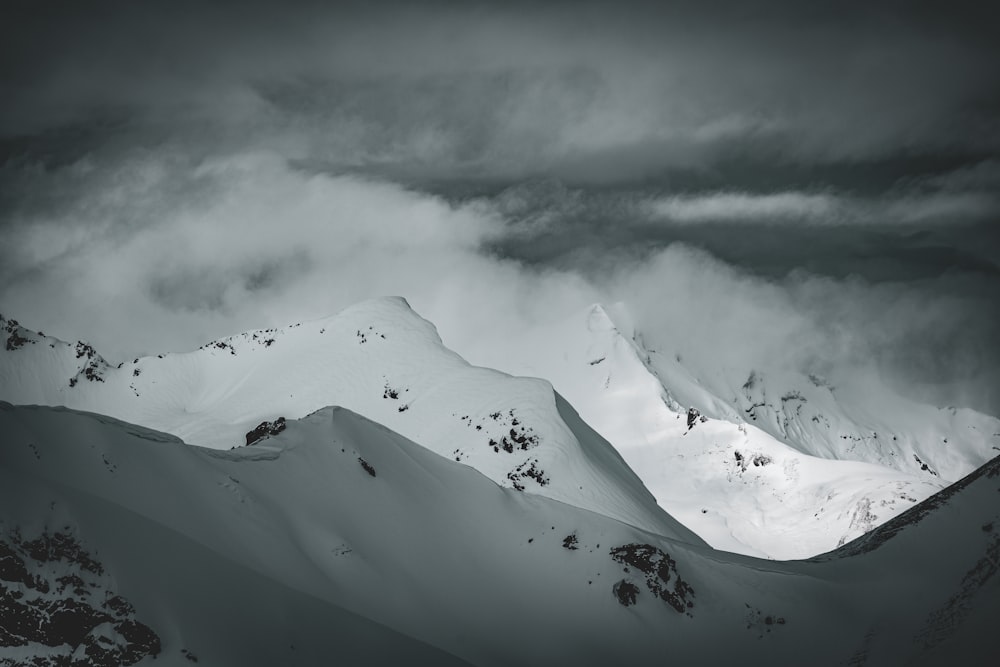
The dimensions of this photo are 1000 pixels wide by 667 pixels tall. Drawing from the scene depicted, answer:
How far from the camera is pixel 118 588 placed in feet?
119

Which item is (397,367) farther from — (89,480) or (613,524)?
(89,480)

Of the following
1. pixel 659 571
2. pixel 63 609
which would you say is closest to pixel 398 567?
pixel 659 571

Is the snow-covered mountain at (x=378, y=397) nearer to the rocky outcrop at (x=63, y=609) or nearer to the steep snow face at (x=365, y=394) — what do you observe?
the steep snow face at (x=365, y=394)

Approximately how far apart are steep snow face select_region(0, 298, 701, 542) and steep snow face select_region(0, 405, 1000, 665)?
20463 millimetres

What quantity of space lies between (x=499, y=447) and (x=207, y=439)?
41.1 meters

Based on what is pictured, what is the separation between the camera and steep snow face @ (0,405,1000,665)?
130 ft

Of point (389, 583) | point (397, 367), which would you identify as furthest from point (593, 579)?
point (397, 367)

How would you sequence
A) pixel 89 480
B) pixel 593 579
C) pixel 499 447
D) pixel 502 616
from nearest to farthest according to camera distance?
pixel 89 480 < pixel 502 616 < pixel 593 579 < pixel 499 447

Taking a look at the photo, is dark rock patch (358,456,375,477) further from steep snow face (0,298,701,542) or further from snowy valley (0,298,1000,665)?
steep snow face (0,298,701,542)

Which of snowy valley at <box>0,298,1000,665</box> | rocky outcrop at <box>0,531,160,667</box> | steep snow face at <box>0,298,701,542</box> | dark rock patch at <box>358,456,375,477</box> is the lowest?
rocky outcrop at <box>0,531,160,667</box>

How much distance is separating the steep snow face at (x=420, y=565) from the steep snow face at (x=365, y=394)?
20.5m

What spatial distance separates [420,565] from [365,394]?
59578mm

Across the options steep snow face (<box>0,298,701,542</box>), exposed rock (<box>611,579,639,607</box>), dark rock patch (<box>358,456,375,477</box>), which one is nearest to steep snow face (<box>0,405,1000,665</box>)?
exposed rock (<box>611,579,639,607</box>)

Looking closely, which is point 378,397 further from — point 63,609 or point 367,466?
point 63,609
